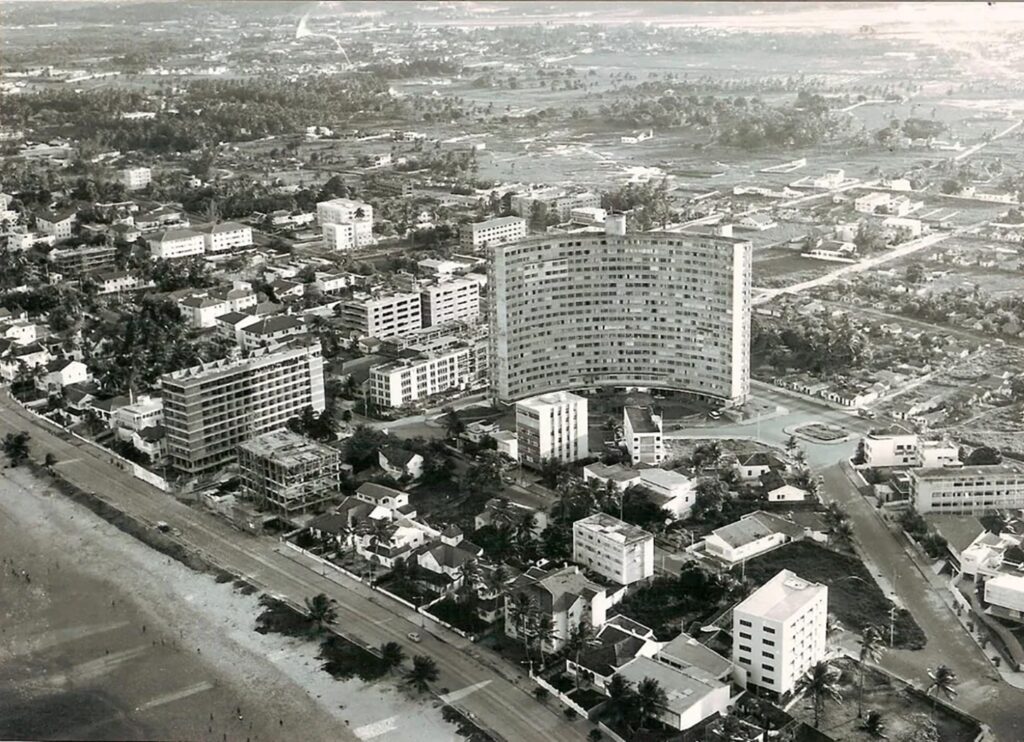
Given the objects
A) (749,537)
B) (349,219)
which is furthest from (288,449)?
(349,219)

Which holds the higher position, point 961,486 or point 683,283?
point 683,283

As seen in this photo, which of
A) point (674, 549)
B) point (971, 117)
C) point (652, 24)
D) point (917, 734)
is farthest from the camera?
point (652, 24)

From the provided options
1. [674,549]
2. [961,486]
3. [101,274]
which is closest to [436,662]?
[674,549]

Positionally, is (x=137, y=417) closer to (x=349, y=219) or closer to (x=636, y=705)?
(x=636, y=705)

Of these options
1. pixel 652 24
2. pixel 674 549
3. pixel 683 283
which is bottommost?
pixel 674 549

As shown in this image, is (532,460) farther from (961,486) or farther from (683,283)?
(961,486)

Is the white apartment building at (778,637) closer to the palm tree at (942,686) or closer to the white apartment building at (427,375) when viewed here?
the palm tree at (942,686)

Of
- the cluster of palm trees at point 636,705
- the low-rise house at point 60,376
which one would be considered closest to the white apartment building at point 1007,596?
the cluster of palm trees at point 636,705
